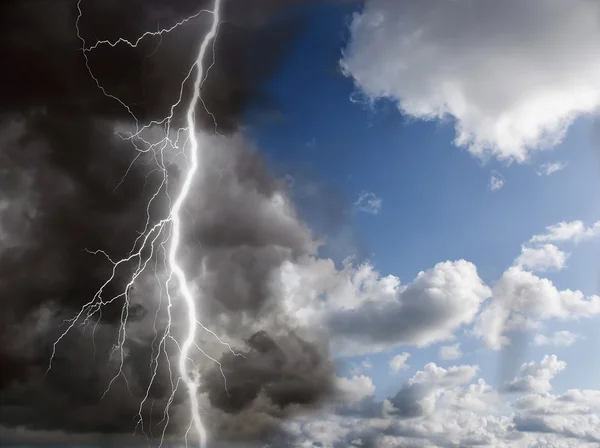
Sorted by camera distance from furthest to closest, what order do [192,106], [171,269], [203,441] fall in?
[192,106], [171,269], [203,441]

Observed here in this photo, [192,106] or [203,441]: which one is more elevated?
[192,106]

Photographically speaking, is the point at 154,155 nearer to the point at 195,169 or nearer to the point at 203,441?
the point at 195,169

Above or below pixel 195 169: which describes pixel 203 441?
below

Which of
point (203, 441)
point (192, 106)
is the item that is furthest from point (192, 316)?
point (192, 106)

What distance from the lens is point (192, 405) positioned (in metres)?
13.0

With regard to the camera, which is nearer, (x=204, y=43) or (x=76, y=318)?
(x=76, y=318)

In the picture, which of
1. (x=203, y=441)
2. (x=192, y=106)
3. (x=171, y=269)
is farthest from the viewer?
(x=192, y=106)

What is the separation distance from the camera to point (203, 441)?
12781 millimetres

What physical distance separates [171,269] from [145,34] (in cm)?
715

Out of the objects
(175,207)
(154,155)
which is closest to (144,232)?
(175,207)

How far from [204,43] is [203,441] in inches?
444

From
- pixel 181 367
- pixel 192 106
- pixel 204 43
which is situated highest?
pixel 204 43

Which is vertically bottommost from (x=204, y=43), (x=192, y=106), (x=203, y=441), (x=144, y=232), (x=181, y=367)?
(x=203, y=441)

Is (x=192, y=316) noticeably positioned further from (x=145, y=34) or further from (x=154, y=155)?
(x=145, y=34)
